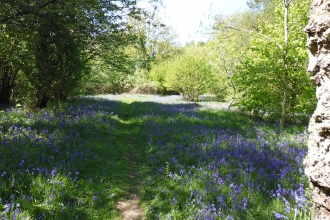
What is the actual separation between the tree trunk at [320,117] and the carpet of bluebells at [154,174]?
191 cm

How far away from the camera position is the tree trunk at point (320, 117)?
4.80ft

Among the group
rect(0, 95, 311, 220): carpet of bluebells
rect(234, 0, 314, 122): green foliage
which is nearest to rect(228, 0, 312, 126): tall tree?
rect(234, 0, 314, 122): green foliage

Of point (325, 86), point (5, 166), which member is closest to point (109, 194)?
point (5, 166)

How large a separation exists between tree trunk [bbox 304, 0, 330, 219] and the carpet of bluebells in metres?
1.91

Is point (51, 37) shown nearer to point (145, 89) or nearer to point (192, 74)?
point (192, 74)

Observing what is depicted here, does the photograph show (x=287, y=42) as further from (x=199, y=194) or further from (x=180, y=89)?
(x=180, y=89)

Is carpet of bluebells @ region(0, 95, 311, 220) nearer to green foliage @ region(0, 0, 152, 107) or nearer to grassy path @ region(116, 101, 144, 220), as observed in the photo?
grassy path @ region(116, 101, 144, 220)

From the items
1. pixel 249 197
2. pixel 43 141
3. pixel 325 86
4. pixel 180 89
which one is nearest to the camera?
pixel 325 86

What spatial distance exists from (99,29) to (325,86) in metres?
10.5

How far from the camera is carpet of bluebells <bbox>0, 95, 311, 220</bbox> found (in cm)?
379

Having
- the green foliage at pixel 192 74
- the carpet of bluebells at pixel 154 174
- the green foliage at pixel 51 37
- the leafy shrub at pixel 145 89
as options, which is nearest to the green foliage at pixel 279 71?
the carpet of bluebells at pixel 154 174

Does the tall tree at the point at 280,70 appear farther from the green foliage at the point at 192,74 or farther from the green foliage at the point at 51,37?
the green foliage at the point at 192,74

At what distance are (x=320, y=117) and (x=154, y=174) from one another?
469 cm

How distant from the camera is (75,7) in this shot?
7.62 m
